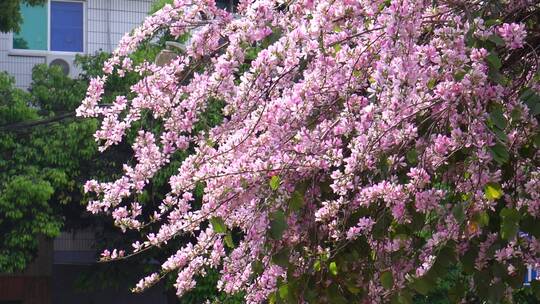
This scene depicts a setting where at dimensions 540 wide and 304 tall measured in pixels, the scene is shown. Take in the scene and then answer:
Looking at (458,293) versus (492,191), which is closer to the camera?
(492,191)

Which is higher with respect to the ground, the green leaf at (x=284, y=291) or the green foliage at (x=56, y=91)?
the green foliage at (x=56, y=91)

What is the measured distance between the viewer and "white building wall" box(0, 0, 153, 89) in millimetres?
21219

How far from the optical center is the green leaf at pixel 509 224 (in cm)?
421

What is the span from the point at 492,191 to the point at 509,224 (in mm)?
128

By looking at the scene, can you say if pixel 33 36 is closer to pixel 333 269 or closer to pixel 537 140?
pixel 333 269

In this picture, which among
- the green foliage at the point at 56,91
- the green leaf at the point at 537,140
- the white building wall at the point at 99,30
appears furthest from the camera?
the white building wall at the point at 99,30

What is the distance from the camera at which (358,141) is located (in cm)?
439

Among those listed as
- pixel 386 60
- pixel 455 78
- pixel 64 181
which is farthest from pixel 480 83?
pixel 64 181

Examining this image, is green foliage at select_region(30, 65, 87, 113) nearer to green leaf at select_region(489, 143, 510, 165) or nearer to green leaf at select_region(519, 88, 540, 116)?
green leaf at select_region(519, 88, 540, 116)

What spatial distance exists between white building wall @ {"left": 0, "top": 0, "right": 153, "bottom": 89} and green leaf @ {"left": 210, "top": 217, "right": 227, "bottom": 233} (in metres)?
16.6

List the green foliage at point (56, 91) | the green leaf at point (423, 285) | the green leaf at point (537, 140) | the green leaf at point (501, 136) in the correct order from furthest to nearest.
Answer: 1. the green foliage at point (56, 91)
2. the green leaf at point (423, 285)
3. the green leaf at point (537, 140)
4. the green leaf at point (501, 136)

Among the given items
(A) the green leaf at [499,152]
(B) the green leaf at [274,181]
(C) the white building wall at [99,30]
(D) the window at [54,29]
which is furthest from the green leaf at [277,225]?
(D) the window at [54,29]

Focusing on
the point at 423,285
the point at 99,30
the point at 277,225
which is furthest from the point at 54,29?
the point at 423,285

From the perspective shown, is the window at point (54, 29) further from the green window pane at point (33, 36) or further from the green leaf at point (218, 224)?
the green leaf at point (218, 224)
